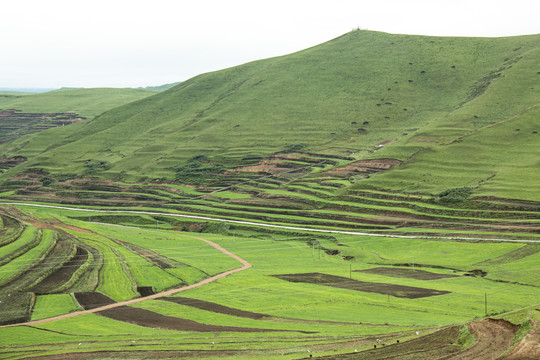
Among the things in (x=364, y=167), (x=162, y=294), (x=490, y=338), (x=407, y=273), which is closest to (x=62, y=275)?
(x=162, y=294)

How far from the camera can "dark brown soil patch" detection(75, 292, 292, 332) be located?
2211 inches

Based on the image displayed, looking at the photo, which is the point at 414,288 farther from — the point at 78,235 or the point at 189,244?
the point at 78,235

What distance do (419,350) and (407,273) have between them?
4413cm

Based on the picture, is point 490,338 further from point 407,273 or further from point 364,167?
point 364,167

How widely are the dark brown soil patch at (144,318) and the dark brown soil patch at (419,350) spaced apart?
569 inches

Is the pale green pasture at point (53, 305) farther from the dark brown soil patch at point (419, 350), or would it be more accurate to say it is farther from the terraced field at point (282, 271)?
the dark brown soil patch at point (419, 350)

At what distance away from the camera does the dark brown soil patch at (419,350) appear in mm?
39969

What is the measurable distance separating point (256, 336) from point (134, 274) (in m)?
34.6

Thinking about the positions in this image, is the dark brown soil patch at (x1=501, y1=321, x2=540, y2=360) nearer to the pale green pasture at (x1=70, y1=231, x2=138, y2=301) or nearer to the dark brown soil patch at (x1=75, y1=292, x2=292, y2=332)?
the dark brown soil patch at (x1=75, y1=292, x2=292, y2=332)

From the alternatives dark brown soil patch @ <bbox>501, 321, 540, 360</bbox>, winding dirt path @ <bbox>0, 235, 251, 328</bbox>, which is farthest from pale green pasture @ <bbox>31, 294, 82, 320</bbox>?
dark brown soil patch @ <bbox>501, 321, 540, 360</bbox>

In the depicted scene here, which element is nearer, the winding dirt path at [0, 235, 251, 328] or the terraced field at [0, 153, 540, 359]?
the terraced field at [0, 153, 540, 359]

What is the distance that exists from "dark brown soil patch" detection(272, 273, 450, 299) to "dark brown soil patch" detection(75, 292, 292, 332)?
74.1 ft

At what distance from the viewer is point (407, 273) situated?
8425cm

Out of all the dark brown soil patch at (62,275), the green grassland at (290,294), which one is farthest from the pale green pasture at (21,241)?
the dark brown soil patch at (62,275)
